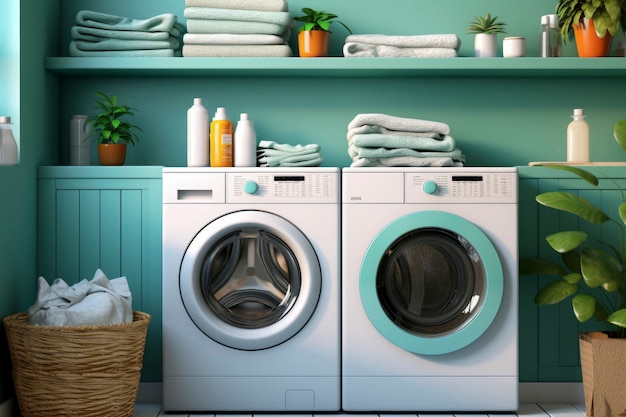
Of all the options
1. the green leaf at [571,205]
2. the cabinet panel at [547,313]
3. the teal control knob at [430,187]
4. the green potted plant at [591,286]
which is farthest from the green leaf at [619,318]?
the teal control knob at [430,187]

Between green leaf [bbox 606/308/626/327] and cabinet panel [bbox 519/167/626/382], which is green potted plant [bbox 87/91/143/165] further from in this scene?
green leaf [bbox 606/308/626/327]

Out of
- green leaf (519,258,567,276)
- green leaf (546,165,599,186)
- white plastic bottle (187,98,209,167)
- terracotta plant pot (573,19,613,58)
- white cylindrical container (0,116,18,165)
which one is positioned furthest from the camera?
terracotta plant pot (573,19,613,58)

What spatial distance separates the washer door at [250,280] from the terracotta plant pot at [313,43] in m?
0.71

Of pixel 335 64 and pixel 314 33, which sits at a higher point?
pixel 314 33

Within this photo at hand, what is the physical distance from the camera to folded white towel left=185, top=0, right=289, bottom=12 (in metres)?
3.17

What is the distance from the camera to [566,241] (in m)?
2.73

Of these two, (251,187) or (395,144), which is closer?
(251,187)

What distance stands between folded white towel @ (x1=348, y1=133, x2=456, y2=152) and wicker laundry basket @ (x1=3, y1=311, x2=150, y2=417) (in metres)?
0.99

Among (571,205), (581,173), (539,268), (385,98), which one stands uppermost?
(385,98)

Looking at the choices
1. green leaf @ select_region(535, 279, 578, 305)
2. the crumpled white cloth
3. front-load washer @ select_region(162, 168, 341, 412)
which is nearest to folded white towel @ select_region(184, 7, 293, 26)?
front-load washer @ select_region(162, 168, 341, 412)

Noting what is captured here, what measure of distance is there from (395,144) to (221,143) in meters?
0.61

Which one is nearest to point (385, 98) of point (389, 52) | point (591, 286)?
point (389, 52)

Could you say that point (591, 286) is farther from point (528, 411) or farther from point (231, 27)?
point (231, 27)

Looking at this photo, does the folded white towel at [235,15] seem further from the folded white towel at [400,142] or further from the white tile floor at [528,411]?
the white tile floor at [528,411]
